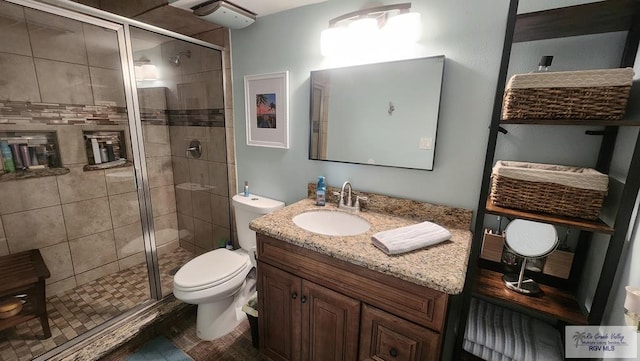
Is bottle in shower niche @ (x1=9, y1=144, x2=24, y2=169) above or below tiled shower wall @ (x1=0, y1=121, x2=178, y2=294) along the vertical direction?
above

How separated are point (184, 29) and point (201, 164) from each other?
1.09 metres

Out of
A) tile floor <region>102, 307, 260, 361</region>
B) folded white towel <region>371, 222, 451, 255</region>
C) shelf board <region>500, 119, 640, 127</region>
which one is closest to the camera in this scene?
shelf board <region>500, 119, 640, 127</region>

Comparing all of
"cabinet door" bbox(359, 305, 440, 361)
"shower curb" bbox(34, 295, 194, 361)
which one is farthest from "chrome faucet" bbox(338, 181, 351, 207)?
"shower curb" bbox(34, 295, 194, 361)

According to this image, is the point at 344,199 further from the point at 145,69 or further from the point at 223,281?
the point at 145,69

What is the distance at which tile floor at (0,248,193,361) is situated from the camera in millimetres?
1542

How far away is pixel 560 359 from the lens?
0.99m

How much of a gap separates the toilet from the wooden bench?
843 mm

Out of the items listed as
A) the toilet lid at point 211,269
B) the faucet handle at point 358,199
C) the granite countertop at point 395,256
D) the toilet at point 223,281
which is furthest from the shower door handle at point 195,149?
the faucet handle at point 358,199

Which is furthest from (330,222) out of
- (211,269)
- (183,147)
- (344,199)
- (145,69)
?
(145,69)

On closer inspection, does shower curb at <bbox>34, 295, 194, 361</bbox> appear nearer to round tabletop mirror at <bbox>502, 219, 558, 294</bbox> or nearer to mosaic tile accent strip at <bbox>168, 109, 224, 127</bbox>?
mosaic tile accent strip at <bbox>168, 109, 224, 127</bbox>

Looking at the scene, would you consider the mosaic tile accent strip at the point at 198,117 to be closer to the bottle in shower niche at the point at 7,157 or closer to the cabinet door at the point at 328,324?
the bottle in shower niche at the point at 7,157

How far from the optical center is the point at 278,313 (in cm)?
132

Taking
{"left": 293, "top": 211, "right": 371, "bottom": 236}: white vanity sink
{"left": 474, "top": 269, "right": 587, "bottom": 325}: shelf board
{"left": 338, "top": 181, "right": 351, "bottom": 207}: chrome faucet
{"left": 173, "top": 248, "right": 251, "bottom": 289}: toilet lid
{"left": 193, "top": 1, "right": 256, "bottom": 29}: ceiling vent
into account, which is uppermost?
{"left": 193, "top": 1, "right": 256, "bottom": 29}: ceiling vent

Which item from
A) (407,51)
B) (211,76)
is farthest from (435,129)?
(211,76)
